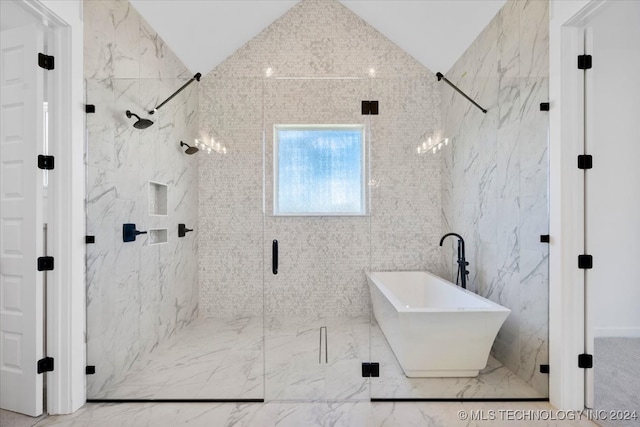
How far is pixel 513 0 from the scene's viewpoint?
8.27ft

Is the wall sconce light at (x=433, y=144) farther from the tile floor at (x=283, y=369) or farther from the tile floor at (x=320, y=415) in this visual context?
the tile floor at (x=320, y=415)

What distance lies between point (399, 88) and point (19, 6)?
2249 mm

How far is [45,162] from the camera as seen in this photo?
196 cm

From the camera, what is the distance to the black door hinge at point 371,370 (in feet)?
7.30

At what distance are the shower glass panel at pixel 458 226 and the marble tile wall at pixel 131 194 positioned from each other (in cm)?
150

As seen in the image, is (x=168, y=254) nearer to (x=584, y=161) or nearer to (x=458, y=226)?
(x=458, y=226)

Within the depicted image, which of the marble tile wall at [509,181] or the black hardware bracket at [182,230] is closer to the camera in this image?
the marble tile wall at [509,181]

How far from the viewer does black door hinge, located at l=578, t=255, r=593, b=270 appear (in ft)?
6.40

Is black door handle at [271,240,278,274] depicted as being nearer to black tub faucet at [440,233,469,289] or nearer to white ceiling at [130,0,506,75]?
black tub faucet at [440,233,469,289]

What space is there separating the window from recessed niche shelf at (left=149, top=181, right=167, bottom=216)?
86 cm

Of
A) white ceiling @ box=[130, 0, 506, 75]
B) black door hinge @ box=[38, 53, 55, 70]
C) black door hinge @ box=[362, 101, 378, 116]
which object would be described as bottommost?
black door hinge @ box=[362, 101, 378, 116]

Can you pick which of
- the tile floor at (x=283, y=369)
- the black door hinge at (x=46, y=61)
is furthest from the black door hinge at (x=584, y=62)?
the black door hinge at (x=46, y=61)

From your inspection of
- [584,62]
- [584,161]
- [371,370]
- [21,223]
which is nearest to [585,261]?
[584,161]

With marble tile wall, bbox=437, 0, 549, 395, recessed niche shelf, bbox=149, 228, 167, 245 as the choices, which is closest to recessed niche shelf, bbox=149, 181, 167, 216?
recessed niche shelf, bbox=149, 228, 167, 245
